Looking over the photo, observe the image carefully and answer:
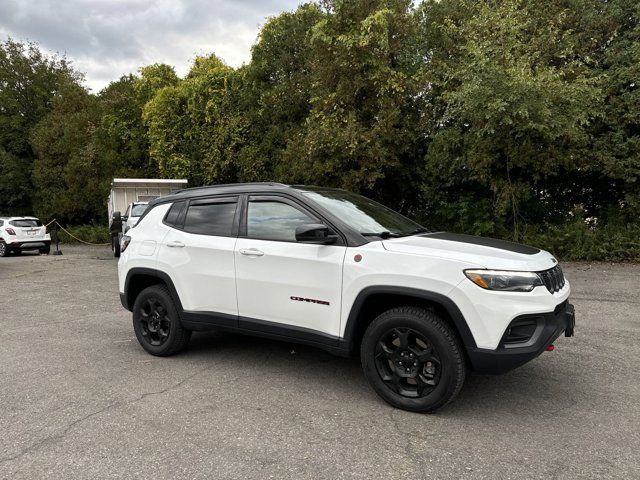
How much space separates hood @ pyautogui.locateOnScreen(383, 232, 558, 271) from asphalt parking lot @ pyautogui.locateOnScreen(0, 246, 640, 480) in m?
1.12

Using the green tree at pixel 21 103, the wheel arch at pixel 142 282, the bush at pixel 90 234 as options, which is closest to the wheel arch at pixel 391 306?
the wheel arch at pixel 142 282

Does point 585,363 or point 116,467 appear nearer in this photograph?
point 116,467

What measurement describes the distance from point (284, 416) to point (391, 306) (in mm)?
1149

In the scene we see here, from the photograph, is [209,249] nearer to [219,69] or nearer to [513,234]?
[513,234]

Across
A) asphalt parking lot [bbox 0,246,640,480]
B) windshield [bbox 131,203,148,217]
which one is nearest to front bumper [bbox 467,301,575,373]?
asphalt parking lot [bbox 0,246,640,480]

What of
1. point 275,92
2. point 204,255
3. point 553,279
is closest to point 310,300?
point 204,255

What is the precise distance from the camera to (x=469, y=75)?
11266mm

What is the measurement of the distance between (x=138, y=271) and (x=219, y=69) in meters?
17.1

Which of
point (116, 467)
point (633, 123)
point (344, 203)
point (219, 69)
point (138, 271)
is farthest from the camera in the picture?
point (219, 69)

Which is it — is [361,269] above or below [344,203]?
below

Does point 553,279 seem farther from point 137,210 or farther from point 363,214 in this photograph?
point 137,210

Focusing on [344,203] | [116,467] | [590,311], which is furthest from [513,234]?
[116,467]

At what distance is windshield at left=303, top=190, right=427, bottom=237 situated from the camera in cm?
407

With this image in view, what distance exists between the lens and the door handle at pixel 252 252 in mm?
4164
